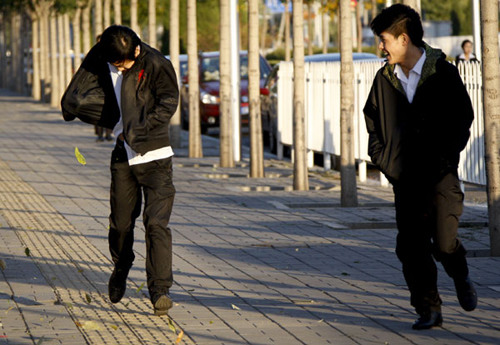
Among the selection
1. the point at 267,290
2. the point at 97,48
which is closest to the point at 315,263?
the point at 267,290

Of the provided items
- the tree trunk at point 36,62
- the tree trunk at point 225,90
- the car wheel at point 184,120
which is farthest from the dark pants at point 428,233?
the tree trunk at point 36,62

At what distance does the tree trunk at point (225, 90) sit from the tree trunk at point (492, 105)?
9.47 metres

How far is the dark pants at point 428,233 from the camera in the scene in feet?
21.6

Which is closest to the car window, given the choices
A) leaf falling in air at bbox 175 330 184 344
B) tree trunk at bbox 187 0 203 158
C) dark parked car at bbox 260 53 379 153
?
dark parked car at bbox 260 53 379 153

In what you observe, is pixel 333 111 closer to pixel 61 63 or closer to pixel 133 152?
pixel 133 152

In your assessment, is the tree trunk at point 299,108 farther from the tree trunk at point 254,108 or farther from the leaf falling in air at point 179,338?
the leaf falling in air at point 179,338

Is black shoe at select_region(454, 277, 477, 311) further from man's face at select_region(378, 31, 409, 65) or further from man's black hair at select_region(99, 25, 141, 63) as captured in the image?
man's black hair at select_region(99, 25, 141, 63)

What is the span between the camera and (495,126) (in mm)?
9391

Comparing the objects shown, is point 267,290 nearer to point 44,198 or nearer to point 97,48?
point 97,48

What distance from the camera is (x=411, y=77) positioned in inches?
261

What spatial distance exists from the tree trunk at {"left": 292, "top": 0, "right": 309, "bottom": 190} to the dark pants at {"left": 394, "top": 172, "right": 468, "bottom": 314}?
8232 millimetres

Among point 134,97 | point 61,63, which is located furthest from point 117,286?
point 61,63

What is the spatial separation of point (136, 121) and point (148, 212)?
56cm

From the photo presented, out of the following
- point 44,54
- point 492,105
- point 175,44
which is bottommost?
point 492,105
